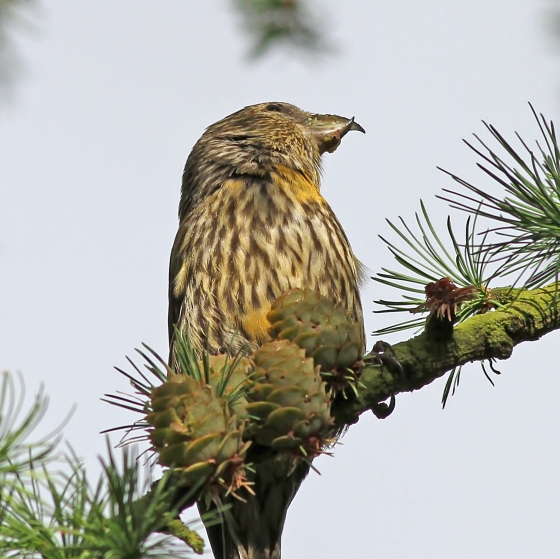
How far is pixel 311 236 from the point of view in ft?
14.9

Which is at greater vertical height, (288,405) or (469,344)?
(469,344)

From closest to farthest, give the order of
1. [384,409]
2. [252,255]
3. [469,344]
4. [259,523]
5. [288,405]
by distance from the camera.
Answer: [288,405]
[469,344]
[384,409]
[259,523]
[252,255]

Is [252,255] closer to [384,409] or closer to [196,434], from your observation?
[384,409]

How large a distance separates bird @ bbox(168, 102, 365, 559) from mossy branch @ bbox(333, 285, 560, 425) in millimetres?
961

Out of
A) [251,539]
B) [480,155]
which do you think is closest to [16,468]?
[480,155]

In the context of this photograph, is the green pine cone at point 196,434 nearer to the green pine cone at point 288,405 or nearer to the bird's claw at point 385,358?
the green pine cone at point 288,405

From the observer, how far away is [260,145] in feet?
17.5

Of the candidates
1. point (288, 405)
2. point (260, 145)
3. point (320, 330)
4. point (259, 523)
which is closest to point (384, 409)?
point (320, 330)

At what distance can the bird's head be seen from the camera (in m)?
5.09

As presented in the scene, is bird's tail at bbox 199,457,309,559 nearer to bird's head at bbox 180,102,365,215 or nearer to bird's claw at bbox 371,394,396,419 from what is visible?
bird's claw at bbox 371,394,396,419

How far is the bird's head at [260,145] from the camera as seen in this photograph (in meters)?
5.09

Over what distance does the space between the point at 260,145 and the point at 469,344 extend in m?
2.79

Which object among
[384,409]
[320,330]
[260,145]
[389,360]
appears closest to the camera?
[320,330]

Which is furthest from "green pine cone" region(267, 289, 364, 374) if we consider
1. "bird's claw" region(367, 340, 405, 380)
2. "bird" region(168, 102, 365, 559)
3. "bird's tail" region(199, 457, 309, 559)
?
"bird's tail" region(199, 457, 309, 559)
